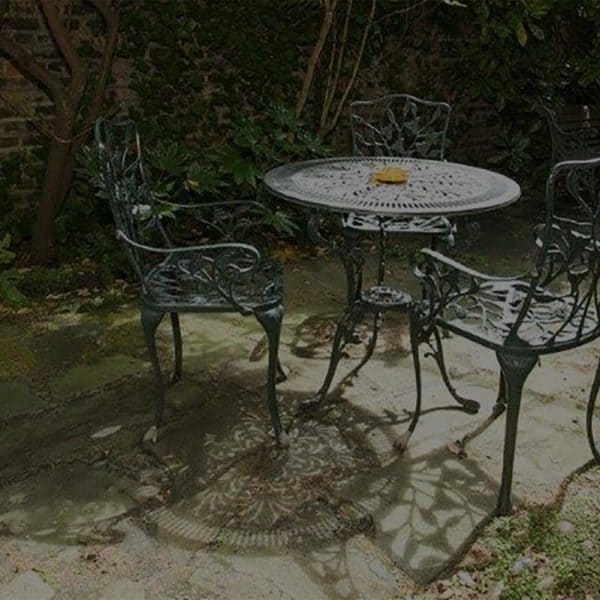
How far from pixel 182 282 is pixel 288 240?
8.50ft

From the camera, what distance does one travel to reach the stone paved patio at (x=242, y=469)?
1949 mm

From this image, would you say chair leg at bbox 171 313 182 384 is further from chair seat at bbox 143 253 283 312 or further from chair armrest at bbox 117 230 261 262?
chair armrest at bbox 117 230 261 262

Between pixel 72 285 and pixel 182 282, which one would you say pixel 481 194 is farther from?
pixel 72 285

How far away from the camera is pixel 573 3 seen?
587 centimetres

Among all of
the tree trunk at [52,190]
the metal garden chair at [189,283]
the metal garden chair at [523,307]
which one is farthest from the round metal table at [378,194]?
the tree trunk at [52,190]

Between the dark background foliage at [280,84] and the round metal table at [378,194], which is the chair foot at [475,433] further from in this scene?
the dark background foliage at [280,84]

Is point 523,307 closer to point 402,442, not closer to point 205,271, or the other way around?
point 402,442

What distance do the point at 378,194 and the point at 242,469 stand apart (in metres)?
1.10

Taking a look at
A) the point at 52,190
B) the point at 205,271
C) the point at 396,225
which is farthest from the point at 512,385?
the point at 52,190

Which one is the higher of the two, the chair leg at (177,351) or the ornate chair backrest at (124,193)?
the ornate chair backrest at (124,193)

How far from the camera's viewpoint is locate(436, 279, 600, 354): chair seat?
214cm

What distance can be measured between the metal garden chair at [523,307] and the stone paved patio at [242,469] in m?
0.23

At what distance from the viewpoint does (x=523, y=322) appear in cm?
230

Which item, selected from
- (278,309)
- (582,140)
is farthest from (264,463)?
(582,140)
